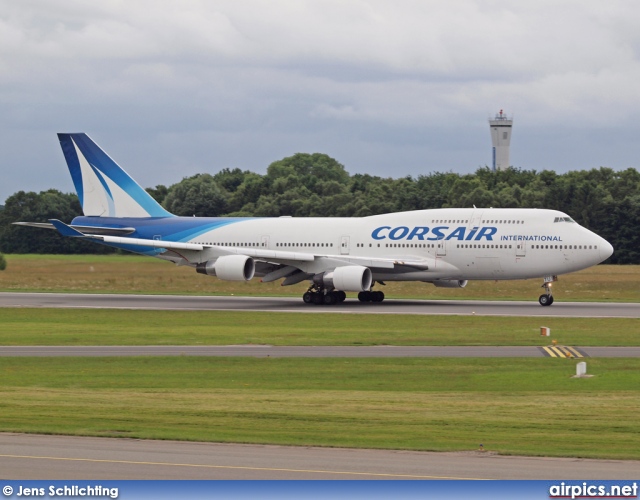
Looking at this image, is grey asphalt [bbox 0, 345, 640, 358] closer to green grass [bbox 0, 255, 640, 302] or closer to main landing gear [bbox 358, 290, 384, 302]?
main landing gear [bbox 358, 290, 384, 302]

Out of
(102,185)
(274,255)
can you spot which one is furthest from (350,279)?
(102,185)

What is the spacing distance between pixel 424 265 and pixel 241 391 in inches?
1149

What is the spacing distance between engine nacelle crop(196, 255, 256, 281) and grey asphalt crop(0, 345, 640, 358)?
58.8 ft

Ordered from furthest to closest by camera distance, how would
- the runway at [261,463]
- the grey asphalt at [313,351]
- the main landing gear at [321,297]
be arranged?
the main landing gear at [321,297] < the grey asphalt at [313,351] < the runway at [261,463]

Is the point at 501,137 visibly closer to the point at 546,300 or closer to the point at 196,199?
the point at 196,199

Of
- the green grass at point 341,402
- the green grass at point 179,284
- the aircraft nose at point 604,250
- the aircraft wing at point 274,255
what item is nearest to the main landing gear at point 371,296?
the aircraft wing at point 274,255

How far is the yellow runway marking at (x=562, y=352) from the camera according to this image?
107 feet

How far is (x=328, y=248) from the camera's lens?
57.2 m

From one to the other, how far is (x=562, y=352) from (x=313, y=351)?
785 centimetres

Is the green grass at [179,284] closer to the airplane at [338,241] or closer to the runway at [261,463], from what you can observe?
the airplane at [338,241]

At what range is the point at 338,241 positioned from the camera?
187 feet

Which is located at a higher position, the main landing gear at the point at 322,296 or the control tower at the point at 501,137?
the control tower at the point at 501,137

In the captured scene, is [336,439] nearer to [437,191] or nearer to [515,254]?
[515,254]

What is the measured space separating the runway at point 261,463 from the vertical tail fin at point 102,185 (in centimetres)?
4418
